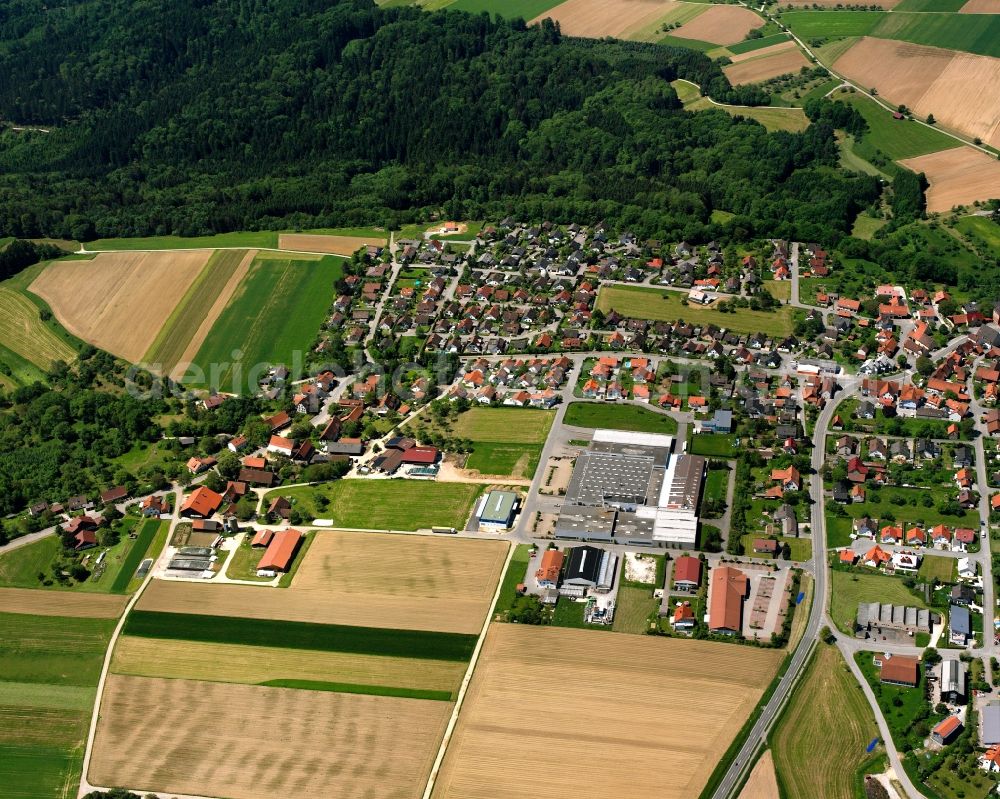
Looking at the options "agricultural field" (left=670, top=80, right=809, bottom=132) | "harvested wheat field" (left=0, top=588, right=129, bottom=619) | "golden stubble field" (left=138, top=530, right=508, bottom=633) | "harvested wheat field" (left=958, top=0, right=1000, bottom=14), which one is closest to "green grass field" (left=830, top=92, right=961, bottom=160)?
"agricultural field" (left=670, top=80, right=809, bottom=132)

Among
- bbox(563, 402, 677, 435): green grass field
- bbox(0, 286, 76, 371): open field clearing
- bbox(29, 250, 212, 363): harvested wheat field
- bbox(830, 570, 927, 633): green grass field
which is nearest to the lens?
bbox(830, 570, 927, 633): green grass field

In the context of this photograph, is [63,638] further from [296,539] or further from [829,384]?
[829,384]

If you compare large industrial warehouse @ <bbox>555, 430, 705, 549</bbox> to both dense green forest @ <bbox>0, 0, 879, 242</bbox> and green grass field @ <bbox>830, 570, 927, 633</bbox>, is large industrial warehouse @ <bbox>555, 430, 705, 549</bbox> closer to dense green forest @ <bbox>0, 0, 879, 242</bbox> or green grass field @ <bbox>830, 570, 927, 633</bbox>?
green grass field @ <bbox>830, 570, 927, 633</bbox>

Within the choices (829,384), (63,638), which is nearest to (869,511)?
(829,384)

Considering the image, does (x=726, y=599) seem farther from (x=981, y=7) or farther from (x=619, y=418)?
(x=981, y=7)

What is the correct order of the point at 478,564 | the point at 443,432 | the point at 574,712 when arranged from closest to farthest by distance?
the point at 574,712, the point at 478,564, the point at 443,432

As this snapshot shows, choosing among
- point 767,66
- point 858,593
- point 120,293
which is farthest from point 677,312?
point 767,66

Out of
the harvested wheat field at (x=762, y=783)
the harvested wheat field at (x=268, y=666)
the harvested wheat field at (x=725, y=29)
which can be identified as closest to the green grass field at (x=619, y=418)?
the harvested wheat field at (x=268, y=666)
